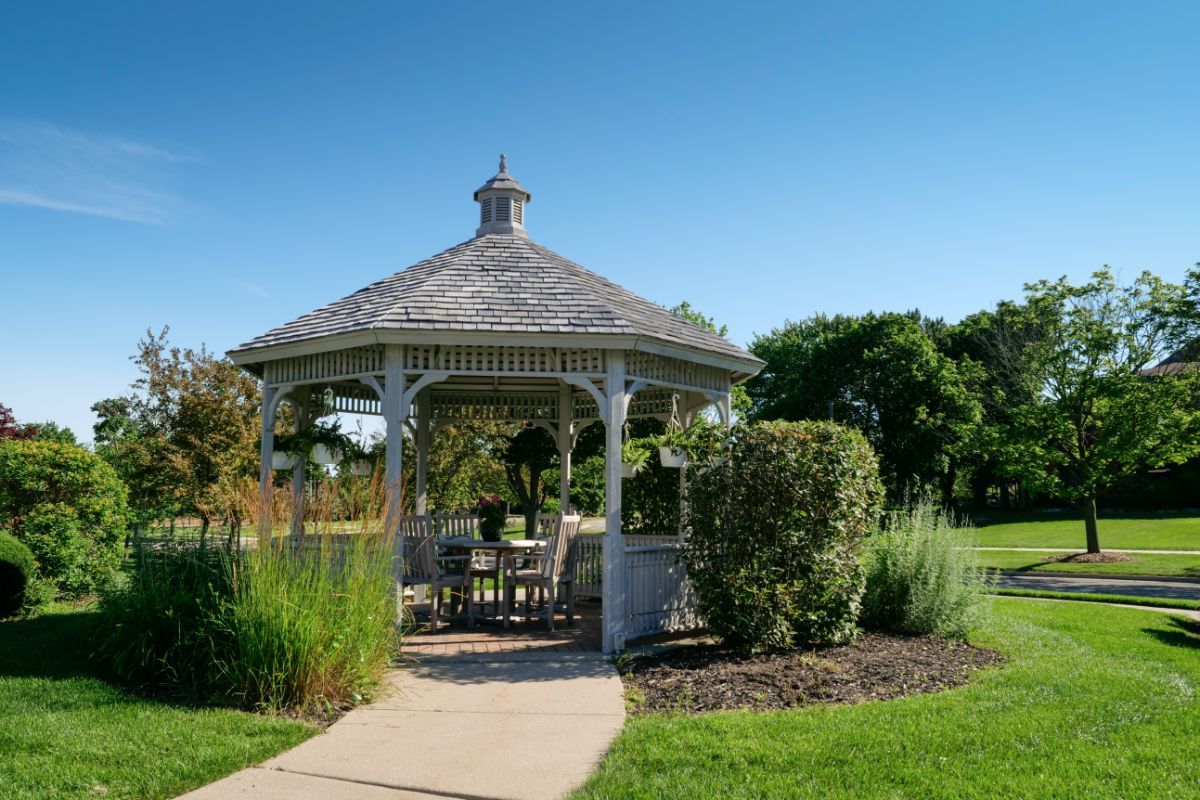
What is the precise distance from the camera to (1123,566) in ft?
59.0

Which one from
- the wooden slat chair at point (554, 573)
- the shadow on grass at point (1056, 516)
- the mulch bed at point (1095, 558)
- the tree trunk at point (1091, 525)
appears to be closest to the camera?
the wooden slat chair at point (554, 573)

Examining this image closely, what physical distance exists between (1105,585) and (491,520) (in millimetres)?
12869

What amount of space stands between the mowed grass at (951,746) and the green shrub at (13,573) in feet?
24.7

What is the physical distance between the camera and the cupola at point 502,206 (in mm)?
10898

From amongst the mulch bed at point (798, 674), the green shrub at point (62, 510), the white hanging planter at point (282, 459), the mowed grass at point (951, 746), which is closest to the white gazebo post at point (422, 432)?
the white hanging planter at point (282, 459)

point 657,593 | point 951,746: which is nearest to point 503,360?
point 657,593

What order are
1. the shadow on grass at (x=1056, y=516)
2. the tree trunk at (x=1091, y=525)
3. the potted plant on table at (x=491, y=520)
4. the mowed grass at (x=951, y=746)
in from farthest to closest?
the shadow on grass at (x=1056, y=516) < the tree trunk at (x=1091, y=525) < the potted plant on table at (x=491, y=520) < the mowed grass at (x=951, y=746)

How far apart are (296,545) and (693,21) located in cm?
711

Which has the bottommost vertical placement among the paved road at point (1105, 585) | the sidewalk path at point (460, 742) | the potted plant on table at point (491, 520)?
the paved road at point (1105, 585)

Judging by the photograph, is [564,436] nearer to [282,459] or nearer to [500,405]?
[500,405]

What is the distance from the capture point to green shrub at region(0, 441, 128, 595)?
9555 millimetres

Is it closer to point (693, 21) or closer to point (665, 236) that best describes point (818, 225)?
point (665, 236)

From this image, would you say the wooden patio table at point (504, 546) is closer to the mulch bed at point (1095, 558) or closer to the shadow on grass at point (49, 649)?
the shadow on grass at point (49, 649)

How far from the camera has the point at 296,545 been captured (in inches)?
228
